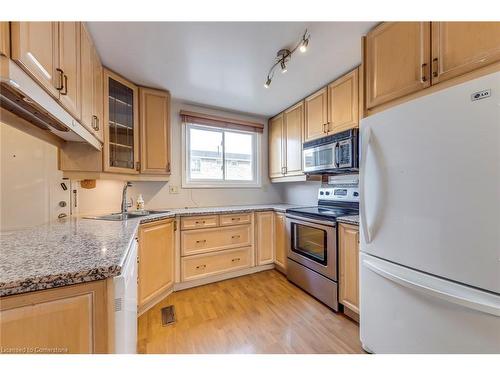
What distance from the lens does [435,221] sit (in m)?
0.95

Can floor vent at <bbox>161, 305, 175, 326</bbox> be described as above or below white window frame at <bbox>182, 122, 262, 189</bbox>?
below

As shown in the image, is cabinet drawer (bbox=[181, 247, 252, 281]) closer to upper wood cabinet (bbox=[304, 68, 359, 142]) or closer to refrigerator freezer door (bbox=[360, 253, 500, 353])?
refrigerator freezer door (bbox=[360, 253, 500, 353])

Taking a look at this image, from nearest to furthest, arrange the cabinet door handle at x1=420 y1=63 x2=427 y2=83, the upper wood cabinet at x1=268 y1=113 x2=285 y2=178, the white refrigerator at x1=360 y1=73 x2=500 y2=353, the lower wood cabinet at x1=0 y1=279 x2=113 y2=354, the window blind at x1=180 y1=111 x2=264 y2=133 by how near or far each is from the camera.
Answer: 1. the lower wood cabinet at x1=0 y1=279 x2=113 y2=354
2. the white refrigerator at x1=360 y1=73 x2=500 y2=353
3. the cabinet door handle at x1=420 y1=63 x2=427 y2=83
4. the window blind at x1=180 y1=111 x2=264 y2=133
5. the upper wood cabinet at x1=268 y1=113 x2=285 y2=178

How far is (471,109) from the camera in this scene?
0.84 metres

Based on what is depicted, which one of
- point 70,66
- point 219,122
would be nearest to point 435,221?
point 70,66

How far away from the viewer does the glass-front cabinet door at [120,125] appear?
1916 millimetres

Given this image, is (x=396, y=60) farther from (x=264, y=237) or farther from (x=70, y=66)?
(x=264, y=237)

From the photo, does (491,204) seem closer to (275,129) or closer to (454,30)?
(454,30)

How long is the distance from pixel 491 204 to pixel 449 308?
493 mm

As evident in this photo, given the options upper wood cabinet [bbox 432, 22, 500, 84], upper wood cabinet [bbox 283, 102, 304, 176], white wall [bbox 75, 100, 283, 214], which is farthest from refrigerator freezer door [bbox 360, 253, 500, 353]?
white wall [bbox 75, 100, 283, 214]

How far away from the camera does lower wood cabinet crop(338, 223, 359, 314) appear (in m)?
1.63

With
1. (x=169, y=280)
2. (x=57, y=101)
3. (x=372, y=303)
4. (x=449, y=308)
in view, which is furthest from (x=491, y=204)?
(x=169, y=280)

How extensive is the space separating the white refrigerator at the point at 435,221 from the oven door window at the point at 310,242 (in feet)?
2.18

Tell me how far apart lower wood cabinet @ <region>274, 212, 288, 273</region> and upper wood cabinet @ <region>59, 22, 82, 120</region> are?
7.23 ft
